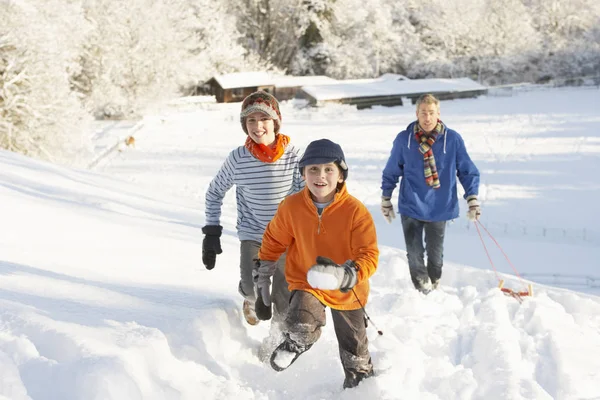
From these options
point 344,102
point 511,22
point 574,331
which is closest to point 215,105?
point 344,102

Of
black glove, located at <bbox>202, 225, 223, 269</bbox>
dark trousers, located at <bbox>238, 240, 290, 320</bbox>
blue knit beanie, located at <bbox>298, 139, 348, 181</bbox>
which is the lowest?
dark trousers, located at <bbox>238, 240, 290, 320</bbox>

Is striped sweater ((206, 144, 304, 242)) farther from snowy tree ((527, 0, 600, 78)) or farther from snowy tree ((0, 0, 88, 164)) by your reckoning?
snowy tree ((527, 0, 600, 78))

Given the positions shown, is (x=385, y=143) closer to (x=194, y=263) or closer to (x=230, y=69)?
(x=194, y=263)

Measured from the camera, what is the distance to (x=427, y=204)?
5.09 metres

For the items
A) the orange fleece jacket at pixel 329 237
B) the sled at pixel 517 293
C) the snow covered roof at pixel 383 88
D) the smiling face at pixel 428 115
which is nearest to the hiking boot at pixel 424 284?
the sled at pixel 517 293

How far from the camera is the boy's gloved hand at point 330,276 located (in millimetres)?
2613

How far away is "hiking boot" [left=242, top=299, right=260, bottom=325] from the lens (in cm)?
383

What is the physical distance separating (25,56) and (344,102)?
2824 centimetres

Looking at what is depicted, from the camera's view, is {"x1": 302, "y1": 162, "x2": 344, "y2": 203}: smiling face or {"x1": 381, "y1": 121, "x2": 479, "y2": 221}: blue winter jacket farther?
{"x1": 381, "y1": 121, "x2": 479, "y2": 221}: blue winter jacket

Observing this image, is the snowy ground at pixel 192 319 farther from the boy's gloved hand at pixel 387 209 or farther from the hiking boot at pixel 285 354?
the boy's gloved hand at pixel 387 209

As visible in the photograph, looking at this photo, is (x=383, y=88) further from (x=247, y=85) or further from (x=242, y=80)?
(x=242, y=80)

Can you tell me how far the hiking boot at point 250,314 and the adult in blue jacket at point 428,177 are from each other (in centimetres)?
186

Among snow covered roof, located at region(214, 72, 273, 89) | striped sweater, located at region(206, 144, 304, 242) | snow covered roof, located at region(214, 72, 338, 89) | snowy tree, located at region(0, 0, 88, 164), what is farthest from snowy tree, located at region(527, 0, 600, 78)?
striped sweater, located at region(206, 144, 304, 242)

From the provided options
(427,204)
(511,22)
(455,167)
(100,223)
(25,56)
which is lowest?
(100,223)
